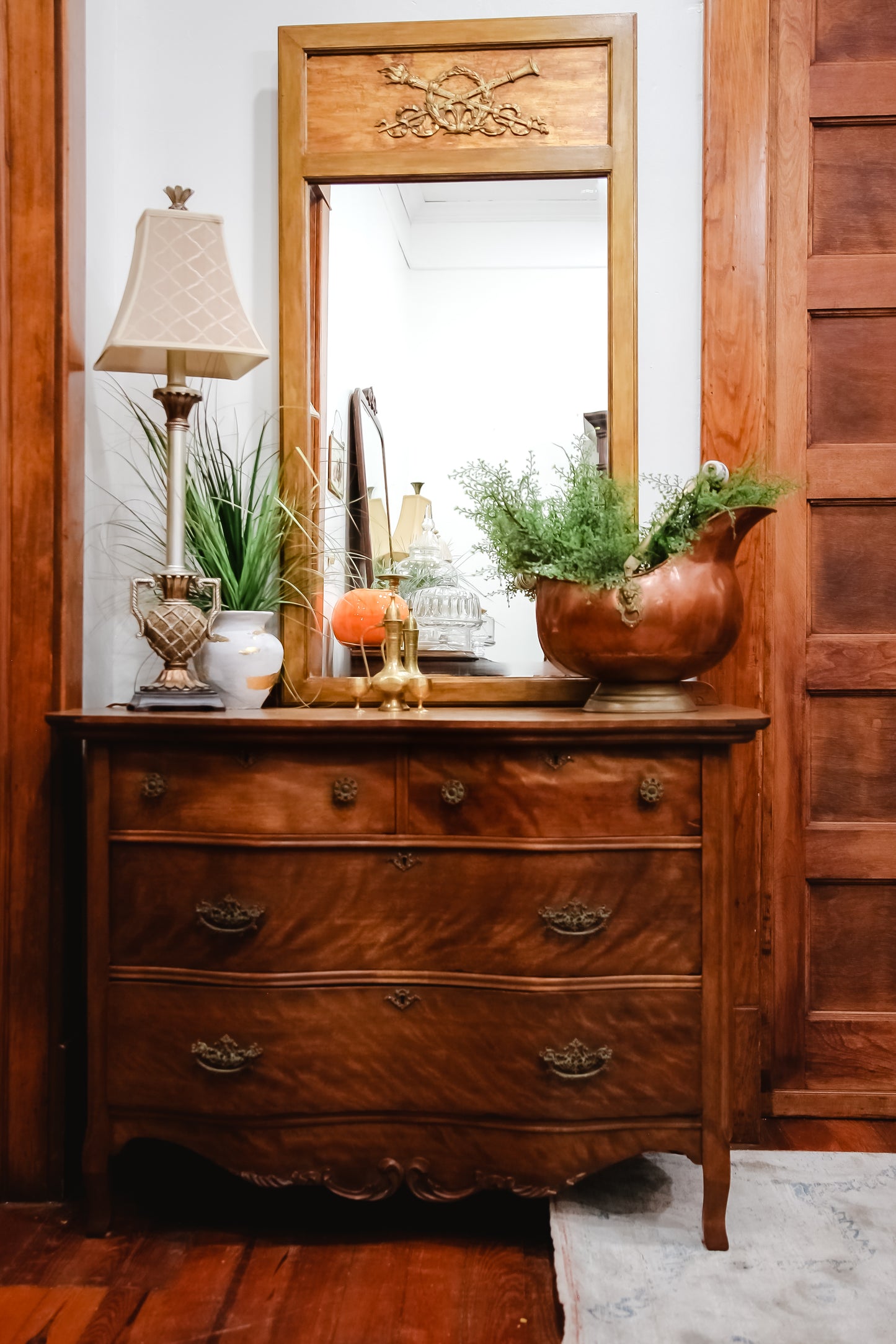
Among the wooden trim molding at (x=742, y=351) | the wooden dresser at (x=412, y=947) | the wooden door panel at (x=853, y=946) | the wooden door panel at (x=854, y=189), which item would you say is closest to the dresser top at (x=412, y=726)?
the wooden dresser at (x=412, y=947)

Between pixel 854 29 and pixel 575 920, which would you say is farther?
A: pixel 854 29

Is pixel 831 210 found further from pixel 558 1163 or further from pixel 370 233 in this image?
pixel 558 1163

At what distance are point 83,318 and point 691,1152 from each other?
187 cm

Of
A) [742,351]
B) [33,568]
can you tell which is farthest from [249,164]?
[742,351]

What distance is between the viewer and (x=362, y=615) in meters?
1.98

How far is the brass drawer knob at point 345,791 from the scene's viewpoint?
1584 mm

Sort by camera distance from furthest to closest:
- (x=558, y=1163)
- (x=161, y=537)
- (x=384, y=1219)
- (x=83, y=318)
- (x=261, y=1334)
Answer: (x=161, y=537), (x=83, y=318), (x=384, y=1219), (x=558, y=1163), (x=261, y=1334)

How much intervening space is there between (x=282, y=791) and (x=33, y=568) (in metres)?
0.67

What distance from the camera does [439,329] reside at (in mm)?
1993

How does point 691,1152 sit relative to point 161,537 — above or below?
below

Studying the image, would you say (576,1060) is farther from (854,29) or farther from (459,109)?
(854,29)

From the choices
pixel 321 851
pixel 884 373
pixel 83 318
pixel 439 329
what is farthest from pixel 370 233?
pixel 321 851

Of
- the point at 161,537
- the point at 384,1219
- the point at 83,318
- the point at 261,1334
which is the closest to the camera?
the point at 261,1334

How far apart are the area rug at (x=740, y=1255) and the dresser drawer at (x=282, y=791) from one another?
77 cm
